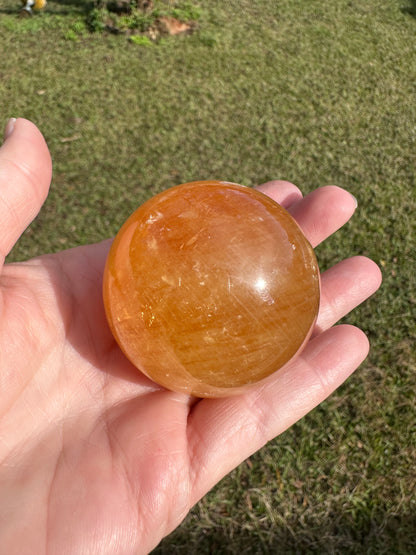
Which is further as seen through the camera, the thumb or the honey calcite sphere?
the thumb

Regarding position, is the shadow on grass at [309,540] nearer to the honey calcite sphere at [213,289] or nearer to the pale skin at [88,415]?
the pale skin at [88,415]

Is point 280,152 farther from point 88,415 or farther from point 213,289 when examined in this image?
point 88,415

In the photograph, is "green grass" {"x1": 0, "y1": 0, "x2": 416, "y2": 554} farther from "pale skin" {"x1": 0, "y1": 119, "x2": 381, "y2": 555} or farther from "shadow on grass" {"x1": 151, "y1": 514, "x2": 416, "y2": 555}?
→ "pale skin" {"x1": 0, "y1": 119, "x2": 381, "y2": 555}

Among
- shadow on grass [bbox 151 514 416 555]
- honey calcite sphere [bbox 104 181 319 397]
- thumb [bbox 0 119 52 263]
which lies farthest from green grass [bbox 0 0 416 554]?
thumb [bbox 0 119 52 263]

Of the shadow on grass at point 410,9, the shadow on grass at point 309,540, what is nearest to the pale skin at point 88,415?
the shadow on grass at point 309,540

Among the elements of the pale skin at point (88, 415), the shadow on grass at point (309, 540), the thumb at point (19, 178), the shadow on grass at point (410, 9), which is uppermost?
the shadow on grass at point (410, 9)

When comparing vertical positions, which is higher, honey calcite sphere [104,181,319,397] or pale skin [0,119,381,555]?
honey calcite sphere [104,181,319,397]

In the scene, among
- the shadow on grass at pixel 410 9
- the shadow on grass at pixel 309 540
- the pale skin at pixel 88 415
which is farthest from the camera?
the shadow on grass at pixel 410 9
